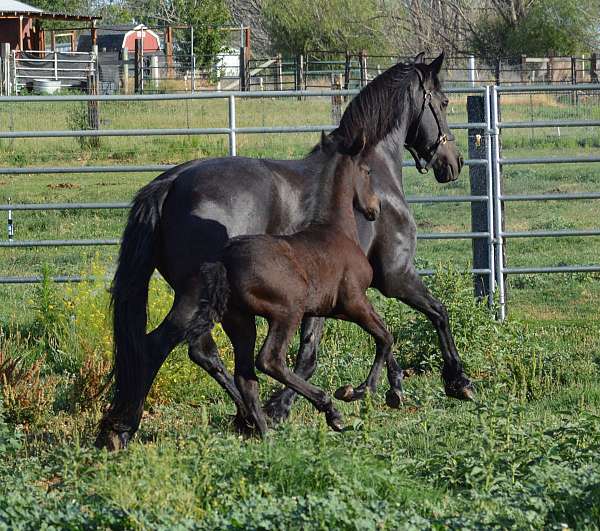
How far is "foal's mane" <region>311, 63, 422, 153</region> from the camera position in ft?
22.2

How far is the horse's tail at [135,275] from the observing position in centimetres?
600

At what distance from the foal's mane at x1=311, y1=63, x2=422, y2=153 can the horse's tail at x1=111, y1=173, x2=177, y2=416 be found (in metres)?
1.16

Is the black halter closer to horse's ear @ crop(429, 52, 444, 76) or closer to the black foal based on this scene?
horse's ear @ crop(429, 52, 444, 76)

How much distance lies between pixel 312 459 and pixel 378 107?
122 inches

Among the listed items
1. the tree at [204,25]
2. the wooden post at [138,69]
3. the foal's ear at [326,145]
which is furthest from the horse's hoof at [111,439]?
the tree at [204,25]

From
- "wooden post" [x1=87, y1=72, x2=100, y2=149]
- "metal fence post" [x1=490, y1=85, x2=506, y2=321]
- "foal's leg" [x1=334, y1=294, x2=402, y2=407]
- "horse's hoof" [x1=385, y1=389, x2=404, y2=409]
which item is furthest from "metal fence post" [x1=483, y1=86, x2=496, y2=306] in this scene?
"wooden post" [x1=87, y1=72, x2=100, y2=149]

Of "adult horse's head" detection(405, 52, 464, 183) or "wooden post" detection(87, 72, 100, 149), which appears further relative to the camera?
"wooden post" detection(87, 72, 100, 149)

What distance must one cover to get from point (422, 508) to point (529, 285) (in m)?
7.14

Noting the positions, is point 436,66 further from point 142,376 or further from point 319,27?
point 319,27

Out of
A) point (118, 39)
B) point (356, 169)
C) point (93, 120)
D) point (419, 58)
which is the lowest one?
point (356, 169)

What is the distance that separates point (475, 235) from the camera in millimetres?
9742

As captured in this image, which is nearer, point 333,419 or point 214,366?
point 333,419

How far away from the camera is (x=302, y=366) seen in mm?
6730

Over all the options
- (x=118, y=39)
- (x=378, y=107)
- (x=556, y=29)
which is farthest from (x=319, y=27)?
(x=378, y=107)
